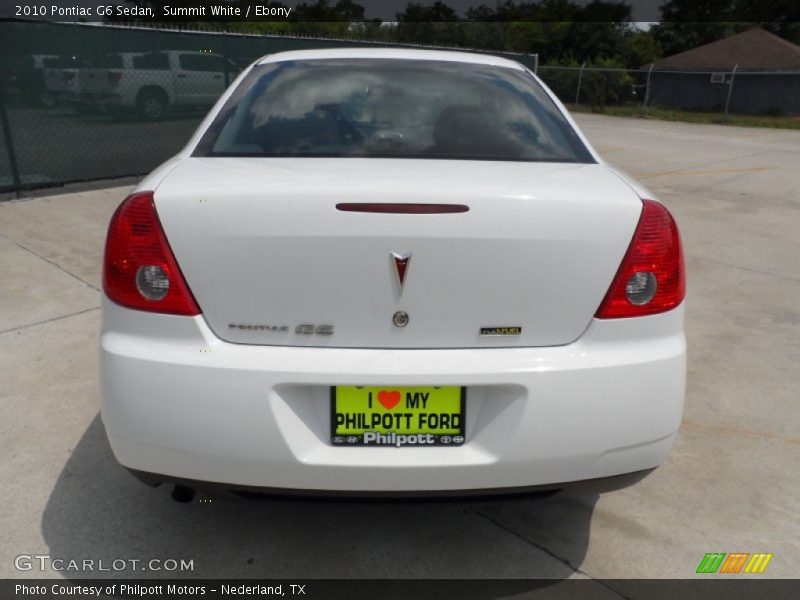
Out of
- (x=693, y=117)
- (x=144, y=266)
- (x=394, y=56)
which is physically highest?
(x=394, y=56)

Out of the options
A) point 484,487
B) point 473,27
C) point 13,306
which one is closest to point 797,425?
point 484,487

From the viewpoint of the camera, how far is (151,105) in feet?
30.8

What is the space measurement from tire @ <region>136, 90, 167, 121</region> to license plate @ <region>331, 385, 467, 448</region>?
27.6 feet

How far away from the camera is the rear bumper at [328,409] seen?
5.86 ft

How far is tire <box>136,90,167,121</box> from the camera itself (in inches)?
361

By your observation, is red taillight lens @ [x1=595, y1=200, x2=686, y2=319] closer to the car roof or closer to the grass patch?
the car roof

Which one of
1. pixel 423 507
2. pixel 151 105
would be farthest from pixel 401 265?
pixel 151 105

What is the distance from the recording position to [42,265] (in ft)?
17.6

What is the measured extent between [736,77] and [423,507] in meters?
37.0

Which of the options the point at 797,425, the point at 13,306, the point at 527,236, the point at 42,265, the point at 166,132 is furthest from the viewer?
the point at 166,132

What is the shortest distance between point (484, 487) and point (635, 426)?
45 cm

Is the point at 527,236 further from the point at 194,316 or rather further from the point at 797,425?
the point at 797,425

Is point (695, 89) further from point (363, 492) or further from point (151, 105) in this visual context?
point (363, 492)

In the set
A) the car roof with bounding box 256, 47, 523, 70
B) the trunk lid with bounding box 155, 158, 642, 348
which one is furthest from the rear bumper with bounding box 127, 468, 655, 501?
the car roof with bounding box 256, 47, 523, 70
